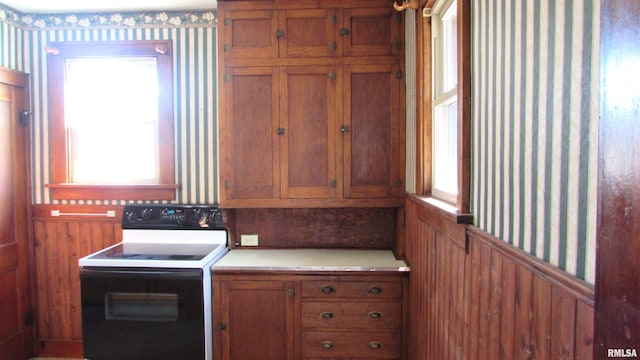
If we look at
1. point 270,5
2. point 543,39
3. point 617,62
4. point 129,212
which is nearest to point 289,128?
point 270,5

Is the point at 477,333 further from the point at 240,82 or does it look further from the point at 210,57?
the point at 210,57

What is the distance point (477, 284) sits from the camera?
1.15 metres

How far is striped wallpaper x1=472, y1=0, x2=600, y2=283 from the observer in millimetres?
649

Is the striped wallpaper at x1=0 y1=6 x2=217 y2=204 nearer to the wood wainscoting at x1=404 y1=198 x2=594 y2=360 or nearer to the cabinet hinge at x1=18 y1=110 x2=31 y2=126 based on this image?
the cabinet hinge at x1=18 y1=110 x2=31 y2=126

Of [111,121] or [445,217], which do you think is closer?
[445,217]

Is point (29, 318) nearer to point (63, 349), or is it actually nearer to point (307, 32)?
point (63, 349)

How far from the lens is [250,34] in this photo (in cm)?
238

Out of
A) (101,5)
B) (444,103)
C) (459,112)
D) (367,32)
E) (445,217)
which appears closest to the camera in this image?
(459,112)

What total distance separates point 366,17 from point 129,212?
2.13 metres

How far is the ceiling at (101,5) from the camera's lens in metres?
2.60

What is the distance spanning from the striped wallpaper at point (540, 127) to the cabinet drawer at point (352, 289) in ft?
3.78

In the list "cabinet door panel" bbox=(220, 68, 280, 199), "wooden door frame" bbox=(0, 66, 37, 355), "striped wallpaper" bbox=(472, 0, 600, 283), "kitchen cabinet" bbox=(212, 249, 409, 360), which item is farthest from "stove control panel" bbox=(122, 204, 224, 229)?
"striped wallpaper" bbox=(472, 0, 600, 283)

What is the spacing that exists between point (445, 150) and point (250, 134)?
1.22 m

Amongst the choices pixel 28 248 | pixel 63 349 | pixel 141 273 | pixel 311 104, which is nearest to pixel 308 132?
pixel 311 104
